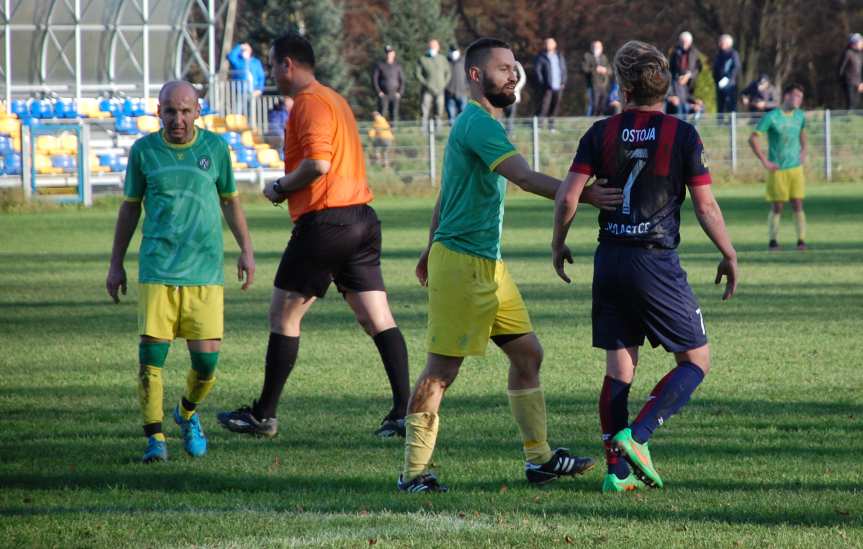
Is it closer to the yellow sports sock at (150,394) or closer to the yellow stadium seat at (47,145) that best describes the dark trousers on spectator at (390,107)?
the yellow stadium seat at (47,145)

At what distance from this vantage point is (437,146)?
36.9 metres

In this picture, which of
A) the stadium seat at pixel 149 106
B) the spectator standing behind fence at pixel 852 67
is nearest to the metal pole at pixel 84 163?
the stadium seat at pixel 149 106

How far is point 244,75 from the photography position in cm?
3878

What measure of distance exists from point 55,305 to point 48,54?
28.4 meters

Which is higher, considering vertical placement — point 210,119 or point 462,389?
point 210,119

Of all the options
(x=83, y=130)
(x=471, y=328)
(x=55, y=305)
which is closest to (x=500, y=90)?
(x=471, y=328)

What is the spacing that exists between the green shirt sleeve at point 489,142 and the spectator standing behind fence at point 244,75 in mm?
32249

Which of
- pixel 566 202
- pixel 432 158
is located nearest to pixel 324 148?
pixel 566 202

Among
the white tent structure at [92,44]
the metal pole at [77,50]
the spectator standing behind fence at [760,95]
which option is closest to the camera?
the spectator standing behind fence at [760,95]

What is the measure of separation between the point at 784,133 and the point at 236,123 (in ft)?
65.4

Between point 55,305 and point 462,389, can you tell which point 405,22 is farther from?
point 462,389

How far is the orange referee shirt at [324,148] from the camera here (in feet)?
26.3

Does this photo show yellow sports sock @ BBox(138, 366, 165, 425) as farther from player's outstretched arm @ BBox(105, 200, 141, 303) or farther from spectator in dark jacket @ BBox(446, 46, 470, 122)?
spectator in dark jacket @ BBox(446, 46, 470, 122)

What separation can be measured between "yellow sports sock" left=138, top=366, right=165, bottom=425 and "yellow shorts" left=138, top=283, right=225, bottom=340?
7.8 inches
